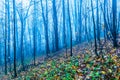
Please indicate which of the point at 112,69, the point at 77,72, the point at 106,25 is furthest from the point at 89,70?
the point at 106,25

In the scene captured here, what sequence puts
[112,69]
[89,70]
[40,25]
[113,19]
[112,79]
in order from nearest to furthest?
[112,79] → [112,69] → [89,70] → [113,19] → [40,25]

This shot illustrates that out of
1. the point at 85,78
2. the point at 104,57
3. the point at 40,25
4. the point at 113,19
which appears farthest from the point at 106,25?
the point at 40,25

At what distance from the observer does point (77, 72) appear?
472 inches

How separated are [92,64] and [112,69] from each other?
2.05 metres

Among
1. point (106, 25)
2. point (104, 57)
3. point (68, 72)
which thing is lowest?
point (68, 72)

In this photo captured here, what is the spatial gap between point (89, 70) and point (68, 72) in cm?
150

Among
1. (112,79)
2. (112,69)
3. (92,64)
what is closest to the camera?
(112,79)

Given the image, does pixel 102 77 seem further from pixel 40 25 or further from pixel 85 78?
pixel 40 25

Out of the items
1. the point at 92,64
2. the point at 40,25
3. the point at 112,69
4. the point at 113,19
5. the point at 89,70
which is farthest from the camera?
the point at 40,25

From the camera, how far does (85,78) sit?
10.7 meters

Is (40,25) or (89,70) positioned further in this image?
(40,25)

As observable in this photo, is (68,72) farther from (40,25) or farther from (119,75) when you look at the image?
(40,25)

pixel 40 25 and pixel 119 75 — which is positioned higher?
pixel 40 25

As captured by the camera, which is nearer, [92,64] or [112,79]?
[112,79]
